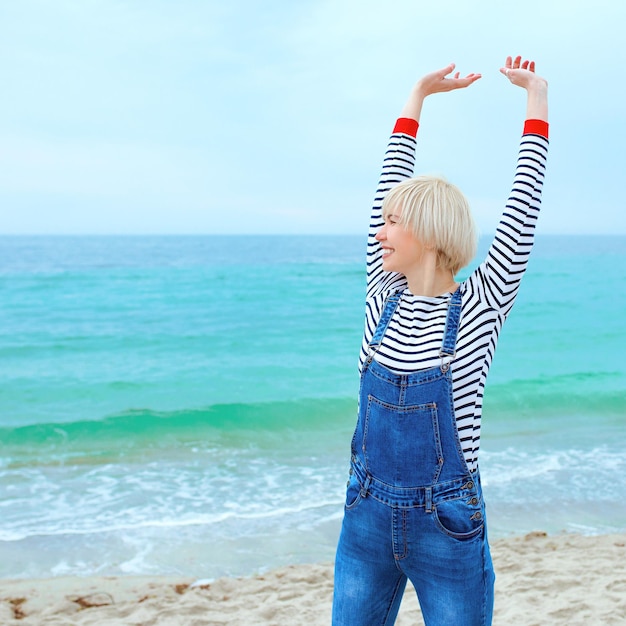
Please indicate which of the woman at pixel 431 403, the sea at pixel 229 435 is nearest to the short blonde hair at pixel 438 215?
the woman at pixel 431 403

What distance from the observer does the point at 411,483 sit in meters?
2.04

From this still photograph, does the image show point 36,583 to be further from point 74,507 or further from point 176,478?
point 176,478

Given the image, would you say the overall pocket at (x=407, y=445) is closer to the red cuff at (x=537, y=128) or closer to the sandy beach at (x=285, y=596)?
the red cuff at (x=537, y=128)

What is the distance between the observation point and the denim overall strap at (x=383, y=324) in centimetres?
218

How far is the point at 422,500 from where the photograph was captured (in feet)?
6.66

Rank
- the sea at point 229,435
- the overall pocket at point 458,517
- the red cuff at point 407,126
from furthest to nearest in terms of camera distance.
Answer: the sea at point 229,435 → the red cuff at point 407,126 → the overall pocket at point 458,517

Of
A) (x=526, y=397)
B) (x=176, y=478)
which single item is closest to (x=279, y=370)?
(x=526, y=397)

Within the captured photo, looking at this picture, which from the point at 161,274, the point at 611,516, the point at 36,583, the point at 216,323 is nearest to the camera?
the point at 36,583

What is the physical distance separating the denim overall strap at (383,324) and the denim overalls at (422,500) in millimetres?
51

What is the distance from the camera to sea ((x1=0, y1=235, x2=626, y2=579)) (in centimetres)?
646

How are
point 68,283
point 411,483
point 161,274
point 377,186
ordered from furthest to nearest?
point 161,274
point 68,283
point 377,186
point 411,483

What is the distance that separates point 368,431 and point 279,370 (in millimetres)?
12837

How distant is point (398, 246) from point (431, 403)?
1.62ft

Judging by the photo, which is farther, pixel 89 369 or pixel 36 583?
pixel 89 369
